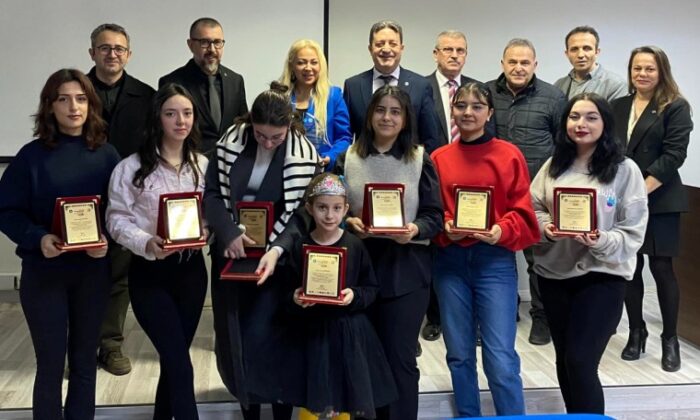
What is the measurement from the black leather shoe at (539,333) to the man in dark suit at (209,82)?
7.21 feet

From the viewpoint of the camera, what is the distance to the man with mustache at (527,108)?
11.9 ft

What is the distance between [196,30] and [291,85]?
584mm

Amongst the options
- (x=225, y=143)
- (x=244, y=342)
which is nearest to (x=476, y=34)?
(x=225, y=143)

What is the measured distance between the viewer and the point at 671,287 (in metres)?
3.84

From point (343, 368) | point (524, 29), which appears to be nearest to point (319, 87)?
point (343, 368)

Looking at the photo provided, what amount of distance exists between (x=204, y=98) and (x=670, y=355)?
2932 mm

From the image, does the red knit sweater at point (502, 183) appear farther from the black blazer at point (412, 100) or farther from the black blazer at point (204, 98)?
the black blazer at point (204, 98)

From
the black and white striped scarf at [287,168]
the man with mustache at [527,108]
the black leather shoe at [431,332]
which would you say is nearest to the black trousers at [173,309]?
the black and white striped scarf at [287,168]

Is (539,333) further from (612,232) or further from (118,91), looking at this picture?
(118,91)

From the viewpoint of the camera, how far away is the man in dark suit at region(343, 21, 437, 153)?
342cm

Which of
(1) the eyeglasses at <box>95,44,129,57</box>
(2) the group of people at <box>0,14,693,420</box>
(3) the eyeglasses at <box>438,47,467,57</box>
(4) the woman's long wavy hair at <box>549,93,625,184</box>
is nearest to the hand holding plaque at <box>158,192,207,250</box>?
(2) the group of people at <box>0,14,693,420</box>

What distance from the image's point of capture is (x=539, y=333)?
13.5ft

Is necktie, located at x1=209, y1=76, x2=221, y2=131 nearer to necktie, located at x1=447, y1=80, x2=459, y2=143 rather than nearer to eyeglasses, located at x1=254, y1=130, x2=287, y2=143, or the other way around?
eyeglasses, located at x1=254, y1=130, x2=287, y2=143

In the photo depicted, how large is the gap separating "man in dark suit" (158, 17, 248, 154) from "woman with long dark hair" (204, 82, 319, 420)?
821mm
